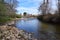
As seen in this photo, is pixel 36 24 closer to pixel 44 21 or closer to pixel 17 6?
pixel 44 21

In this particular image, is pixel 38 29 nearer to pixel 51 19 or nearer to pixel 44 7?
pixel 44 7

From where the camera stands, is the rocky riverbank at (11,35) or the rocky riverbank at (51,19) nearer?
the rocky riverbank at (11,35)

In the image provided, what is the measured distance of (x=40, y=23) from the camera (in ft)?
14.4

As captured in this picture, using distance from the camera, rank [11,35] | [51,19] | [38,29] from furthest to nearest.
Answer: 1. [51,19]
2. [38,29]
3. [11,35]

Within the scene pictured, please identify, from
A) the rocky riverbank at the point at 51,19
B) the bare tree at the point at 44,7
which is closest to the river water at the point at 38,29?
the rocky riverbank at the point at 51,19

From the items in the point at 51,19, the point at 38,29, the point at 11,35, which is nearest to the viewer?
the point at 11,35

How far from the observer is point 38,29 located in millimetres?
4062

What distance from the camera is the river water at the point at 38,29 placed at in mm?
3654

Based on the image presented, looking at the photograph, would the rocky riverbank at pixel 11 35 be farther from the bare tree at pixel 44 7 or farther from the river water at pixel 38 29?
the bare tree at pixel 44 7

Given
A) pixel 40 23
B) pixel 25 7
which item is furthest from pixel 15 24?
pixel 40 23

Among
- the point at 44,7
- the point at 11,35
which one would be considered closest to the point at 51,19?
the point at 44,7

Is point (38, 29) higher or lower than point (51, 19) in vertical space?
lower

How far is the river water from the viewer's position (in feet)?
12.0

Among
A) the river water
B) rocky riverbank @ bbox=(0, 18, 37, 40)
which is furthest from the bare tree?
rocky riverbank @ bbox=(0, 18, 37, 40)
